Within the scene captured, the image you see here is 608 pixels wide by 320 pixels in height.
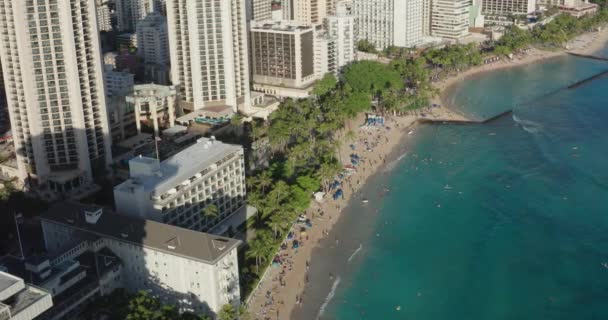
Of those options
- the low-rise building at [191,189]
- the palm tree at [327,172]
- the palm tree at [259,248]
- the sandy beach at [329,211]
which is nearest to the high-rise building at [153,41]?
the sandy beach at [329,211]

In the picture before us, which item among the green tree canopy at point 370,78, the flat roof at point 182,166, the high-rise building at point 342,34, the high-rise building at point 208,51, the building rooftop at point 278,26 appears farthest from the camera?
the high-rise building at point 342,34

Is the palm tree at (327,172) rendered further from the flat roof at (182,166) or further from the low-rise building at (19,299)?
the low-rise building at (19,299)

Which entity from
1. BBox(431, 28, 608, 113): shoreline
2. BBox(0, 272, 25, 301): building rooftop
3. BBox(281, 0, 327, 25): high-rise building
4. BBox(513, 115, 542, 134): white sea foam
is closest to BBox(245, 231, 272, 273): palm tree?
BBox(0, 272, 25, 301): building rooftop

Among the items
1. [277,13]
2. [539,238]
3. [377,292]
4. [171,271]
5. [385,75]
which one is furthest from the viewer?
[277,13]

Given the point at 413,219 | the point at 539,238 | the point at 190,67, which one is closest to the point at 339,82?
the point at 190,67

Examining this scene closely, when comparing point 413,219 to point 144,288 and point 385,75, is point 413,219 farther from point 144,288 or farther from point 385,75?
point 385,75

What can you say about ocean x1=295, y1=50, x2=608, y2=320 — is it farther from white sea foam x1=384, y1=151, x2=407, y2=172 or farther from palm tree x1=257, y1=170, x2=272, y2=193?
palm tree x1=257, y1=170, x2=272, y2=193

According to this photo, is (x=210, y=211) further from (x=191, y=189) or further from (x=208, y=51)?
(x=208, y=51)

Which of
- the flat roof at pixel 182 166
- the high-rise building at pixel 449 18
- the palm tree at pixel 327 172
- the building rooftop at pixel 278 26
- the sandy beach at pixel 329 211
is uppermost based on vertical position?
the building rooftop at pixel 278 26
